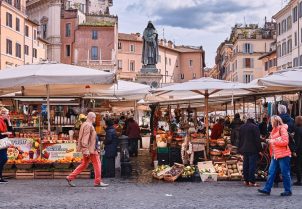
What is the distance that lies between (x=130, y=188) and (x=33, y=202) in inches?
110

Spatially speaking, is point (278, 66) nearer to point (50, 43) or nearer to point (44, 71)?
point (50, 43)

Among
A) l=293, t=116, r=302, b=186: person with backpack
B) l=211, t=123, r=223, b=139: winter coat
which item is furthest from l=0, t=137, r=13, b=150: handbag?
l=211, t=123, r=223, b=139: winter coat

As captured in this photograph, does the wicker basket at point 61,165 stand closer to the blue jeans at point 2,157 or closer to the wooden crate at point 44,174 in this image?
the wooden crate at point 44,174

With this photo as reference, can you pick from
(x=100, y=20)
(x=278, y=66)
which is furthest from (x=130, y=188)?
(x=100, y=20)

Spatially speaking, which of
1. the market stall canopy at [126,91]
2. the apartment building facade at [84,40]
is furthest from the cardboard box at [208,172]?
the apartment building facade at [84,40]

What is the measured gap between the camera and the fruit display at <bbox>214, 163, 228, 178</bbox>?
1494 centimetres

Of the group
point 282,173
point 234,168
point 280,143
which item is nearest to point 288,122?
point 234,168

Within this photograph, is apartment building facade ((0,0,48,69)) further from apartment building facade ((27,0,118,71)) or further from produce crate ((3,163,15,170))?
produce crate ((3,163,15,170))

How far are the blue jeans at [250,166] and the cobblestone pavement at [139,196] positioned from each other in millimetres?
295

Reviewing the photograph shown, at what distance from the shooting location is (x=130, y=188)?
13242 mm

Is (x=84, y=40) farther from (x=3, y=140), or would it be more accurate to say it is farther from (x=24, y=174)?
(x=3, y=140)

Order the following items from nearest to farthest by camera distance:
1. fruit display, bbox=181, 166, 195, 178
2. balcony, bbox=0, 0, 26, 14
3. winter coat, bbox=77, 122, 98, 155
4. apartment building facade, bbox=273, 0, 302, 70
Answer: winter coat, bbox=77, 122, 98, 155 < fruit display, bbox=181, 166, 195, 178 < apartment building facade, bbox=273, 0, 302, 70 < balcony, bbox=0, 0, 26, 14

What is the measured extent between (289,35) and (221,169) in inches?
1903

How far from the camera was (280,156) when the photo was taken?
12047 mm
